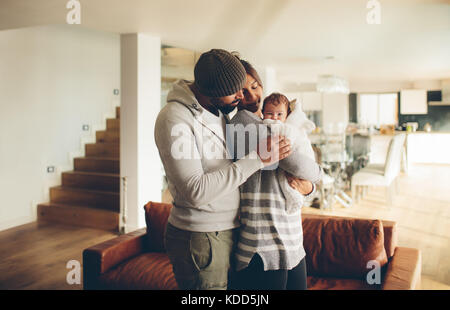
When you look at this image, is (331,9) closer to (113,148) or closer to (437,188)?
(113,148)

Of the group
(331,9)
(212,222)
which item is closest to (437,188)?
(331,9)

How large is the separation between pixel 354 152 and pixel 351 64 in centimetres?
184

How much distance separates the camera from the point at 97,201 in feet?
16.9

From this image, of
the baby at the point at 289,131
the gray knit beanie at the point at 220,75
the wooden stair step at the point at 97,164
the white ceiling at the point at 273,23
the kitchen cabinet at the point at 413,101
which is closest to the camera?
the gray knit beanie at the point at 220,75

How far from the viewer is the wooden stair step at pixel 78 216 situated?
15.4 feet

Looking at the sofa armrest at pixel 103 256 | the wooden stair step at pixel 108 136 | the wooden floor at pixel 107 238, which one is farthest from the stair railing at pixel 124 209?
the wooden stair step at pixel 108 136

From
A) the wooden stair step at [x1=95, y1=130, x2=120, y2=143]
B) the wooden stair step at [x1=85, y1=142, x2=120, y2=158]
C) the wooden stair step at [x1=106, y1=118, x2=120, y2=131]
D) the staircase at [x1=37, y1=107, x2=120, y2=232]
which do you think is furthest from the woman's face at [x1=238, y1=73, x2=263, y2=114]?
the wooden stair step at [x1=106, y1=118, x2=120, y2=131]

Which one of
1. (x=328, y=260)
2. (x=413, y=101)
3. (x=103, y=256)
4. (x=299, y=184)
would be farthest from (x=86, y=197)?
(x=413, y=101)

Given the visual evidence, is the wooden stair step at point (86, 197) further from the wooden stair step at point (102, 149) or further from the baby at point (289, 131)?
the baby at point (289, 131)

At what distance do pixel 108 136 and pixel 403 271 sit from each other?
5.35 metres

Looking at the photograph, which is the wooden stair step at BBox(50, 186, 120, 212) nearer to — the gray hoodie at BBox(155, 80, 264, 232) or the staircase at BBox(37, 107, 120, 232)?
the staircase at BBox(37, 107, 120, 232)

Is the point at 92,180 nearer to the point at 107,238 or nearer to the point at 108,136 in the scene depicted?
the point at 108,136

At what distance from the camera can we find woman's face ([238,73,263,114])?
48.6 inches

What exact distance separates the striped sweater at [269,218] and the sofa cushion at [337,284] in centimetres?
99
